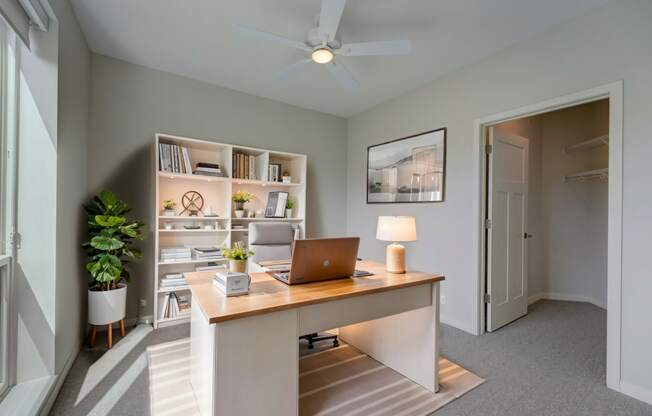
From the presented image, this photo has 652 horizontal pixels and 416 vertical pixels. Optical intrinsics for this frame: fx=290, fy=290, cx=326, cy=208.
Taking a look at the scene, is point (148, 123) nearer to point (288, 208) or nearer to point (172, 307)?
point (288, 208)

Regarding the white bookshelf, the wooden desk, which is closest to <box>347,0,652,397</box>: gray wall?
the wooden desk

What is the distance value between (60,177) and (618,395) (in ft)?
12.7

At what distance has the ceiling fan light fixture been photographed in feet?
6.89

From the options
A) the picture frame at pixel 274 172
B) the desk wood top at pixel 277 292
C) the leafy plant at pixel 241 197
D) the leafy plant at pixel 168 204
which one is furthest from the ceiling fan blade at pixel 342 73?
the leafy plant at pixel 168 204

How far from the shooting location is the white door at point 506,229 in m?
2.87

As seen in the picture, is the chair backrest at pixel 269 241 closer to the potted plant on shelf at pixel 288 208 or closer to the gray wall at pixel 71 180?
the potted plant on shelf at pixel 288 208

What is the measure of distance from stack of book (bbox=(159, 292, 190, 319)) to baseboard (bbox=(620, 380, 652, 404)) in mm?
3521

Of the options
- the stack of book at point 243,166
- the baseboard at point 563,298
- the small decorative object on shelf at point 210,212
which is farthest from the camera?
the baseboard at point 563,298

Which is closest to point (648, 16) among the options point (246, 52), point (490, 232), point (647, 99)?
point (647, 99)

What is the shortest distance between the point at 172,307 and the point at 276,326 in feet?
6.66

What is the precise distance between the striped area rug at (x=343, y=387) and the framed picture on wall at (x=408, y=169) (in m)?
1.78

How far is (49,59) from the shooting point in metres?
1.76

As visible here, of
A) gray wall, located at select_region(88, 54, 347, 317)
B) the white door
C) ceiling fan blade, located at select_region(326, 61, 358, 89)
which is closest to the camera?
ceiling fan blade, located at select_region(326, 61, 358, 89)

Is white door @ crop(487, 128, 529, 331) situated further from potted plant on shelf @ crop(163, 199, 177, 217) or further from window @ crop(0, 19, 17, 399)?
window @ crop(0, 19, 17, 399)
